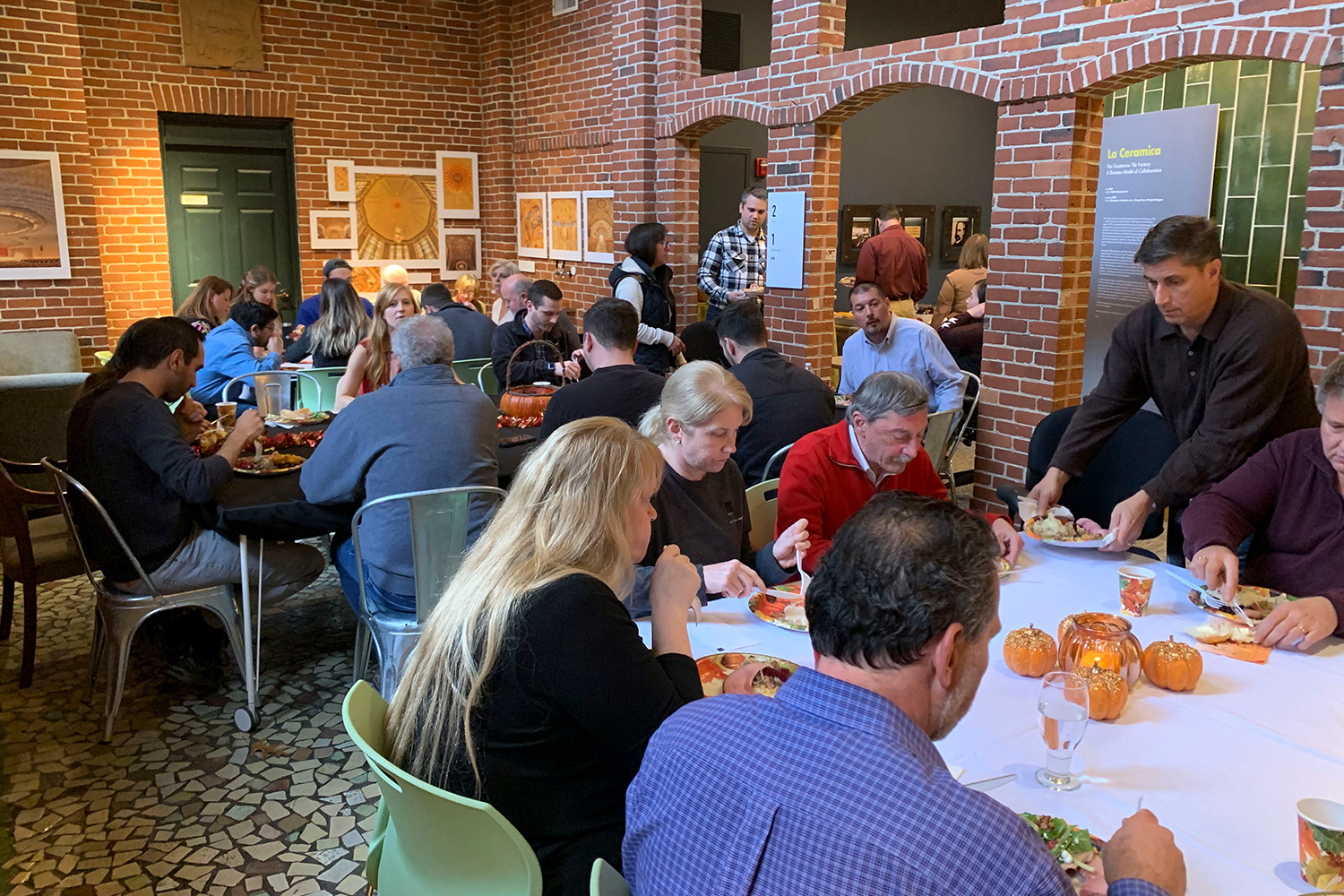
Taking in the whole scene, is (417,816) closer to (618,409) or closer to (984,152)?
(618,409)

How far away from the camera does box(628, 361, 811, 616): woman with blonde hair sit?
2.73m

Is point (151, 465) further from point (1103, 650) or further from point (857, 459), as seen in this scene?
point (1103, 650)

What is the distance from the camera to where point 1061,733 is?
165cm

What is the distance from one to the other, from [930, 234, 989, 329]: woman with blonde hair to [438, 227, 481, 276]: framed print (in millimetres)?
4665

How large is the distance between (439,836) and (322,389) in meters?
4.20

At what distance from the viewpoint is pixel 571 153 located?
889 cm

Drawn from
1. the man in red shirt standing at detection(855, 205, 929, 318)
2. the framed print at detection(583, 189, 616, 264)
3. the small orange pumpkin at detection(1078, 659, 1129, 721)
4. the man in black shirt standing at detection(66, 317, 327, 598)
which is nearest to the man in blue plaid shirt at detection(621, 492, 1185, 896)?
the small orange pumpkin at detection(1078, 659, 1129, 721)

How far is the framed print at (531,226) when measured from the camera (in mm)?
9500

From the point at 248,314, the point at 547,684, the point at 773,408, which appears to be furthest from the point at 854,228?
the point at 547,684

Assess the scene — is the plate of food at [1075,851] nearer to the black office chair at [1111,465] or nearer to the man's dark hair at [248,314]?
the black office chair at [1111,465]

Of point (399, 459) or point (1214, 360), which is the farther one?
point (399, 459)

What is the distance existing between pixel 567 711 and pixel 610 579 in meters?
0.26

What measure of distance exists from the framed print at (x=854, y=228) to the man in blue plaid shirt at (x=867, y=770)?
916 cm

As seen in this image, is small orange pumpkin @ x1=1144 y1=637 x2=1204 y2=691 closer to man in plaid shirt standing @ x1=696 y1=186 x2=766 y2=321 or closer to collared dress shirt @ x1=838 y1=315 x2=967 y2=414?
collared dress shirt @ x1=838 y1=315 x2=967 y2=414
